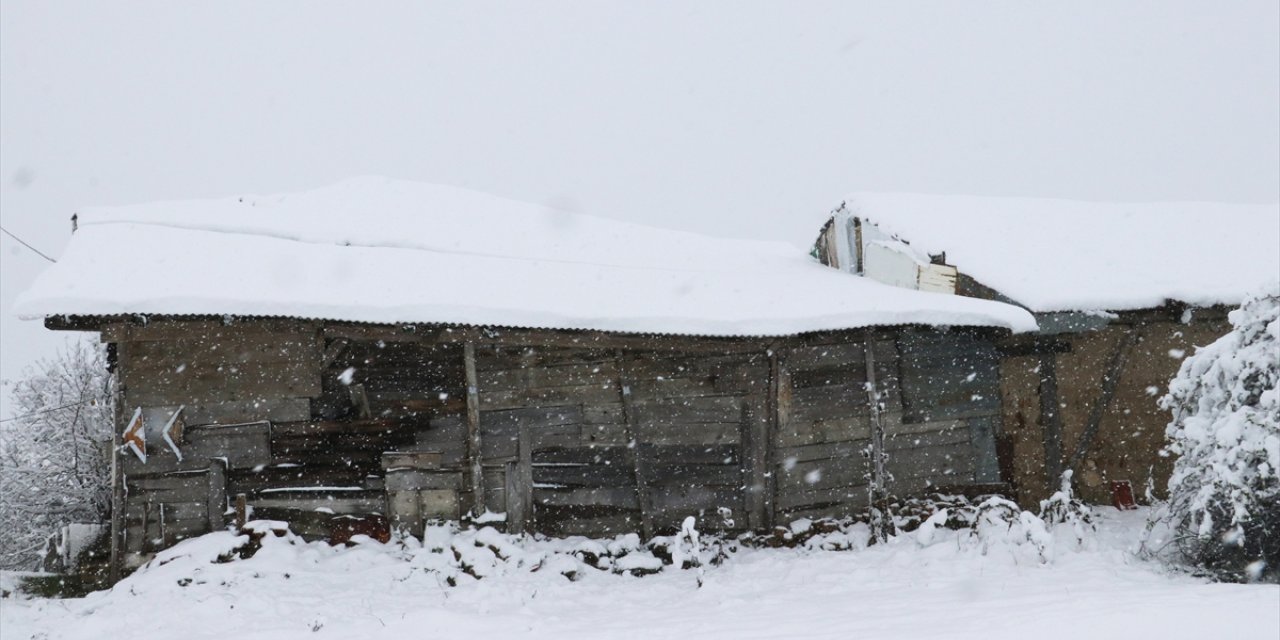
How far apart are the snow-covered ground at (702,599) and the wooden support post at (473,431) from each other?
77 cm

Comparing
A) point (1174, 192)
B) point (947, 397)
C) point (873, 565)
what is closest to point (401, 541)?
point (873, 565)

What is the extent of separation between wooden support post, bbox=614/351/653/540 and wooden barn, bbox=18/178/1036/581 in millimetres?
44

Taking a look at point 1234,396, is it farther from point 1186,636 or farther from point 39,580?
point 39,580

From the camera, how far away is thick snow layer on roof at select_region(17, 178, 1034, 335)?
8.37 metres

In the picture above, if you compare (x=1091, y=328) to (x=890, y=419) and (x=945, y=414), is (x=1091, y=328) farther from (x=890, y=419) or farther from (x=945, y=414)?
(x=890, y=419)

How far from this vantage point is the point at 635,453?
9.41 meters

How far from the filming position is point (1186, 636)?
4.07m

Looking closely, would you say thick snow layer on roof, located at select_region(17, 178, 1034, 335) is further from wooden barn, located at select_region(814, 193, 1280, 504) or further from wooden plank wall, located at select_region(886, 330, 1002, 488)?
wooden barn, located at select_region(814, 193, 1280, 504)

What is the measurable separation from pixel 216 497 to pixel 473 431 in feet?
8.40

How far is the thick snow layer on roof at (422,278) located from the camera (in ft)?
27.5

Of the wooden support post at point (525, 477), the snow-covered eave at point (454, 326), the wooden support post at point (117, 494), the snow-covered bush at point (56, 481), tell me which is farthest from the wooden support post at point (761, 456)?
the snow-covered bush at point (56, 481)

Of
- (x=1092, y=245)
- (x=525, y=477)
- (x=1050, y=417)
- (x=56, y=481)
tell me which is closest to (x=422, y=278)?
(x=525, y=477)

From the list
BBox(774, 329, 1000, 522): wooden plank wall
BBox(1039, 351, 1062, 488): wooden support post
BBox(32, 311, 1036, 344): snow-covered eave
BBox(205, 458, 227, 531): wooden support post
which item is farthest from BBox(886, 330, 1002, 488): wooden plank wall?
BBox(205, 458, 227, 531): wooden support post

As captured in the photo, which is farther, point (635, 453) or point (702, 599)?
point (635, 453)
